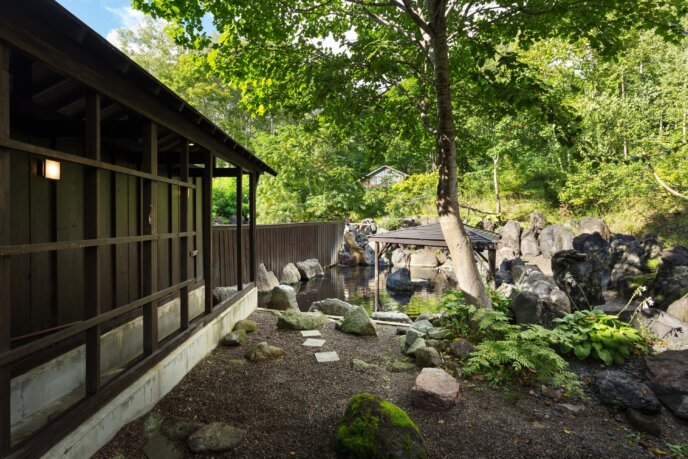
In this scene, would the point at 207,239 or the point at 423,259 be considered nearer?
the point at 207,239

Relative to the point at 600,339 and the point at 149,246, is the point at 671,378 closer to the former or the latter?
the point at 600,339

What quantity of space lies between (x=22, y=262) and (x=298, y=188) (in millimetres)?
17248

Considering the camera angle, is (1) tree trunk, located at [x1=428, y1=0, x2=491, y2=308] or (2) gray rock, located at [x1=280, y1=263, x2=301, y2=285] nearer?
(1) tree trunk, located at [x1=428, y1=0, x2=491, y2=308]

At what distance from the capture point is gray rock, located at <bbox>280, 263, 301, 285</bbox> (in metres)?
14.3

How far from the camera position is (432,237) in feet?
32.8

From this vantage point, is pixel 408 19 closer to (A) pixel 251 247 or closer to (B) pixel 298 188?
(A) pixel 251 247

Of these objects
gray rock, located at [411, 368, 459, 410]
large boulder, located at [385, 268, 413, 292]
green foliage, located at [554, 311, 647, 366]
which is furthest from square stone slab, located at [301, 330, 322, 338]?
large boulder, located at [385, 268, 413, 292]

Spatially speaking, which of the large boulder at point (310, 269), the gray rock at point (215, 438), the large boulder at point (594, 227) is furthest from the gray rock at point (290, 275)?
the large boulder at point (594, 227)

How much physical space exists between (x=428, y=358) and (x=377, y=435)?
207cm

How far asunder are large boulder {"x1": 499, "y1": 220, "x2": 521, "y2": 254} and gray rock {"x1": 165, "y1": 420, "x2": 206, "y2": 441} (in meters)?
18.5

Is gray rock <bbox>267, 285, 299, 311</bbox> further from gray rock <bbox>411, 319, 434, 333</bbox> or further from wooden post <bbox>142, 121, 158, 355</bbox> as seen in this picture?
wooden post <bbox>142, 121, 158, 355</bbox>

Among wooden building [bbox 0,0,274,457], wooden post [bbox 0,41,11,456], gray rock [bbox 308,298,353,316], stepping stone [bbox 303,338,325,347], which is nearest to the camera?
wooden post [bbox 0,41,11,456]

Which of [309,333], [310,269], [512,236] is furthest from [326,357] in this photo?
[512,236]

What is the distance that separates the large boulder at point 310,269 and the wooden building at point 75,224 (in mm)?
9961
